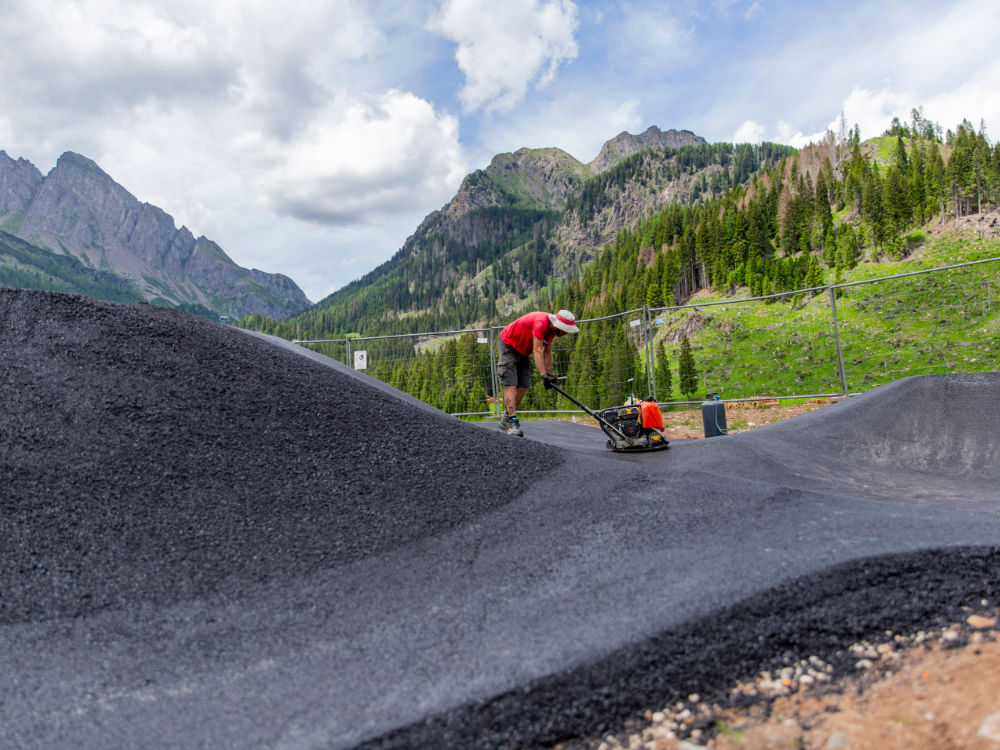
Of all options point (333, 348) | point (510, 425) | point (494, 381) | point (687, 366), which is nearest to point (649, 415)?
point (510, 425)

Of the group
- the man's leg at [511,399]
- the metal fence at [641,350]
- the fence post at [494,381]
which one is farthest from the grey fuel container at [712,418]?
the fence post at [494,381]

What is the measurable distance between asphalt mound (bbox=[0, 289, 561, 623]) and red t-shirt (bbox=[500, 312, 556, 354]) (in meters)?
2.09

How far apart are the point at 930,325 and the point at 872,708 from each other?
12.4m

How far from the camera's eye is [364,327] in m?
146

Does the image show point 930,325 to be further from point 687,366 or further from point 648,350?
point 687,366

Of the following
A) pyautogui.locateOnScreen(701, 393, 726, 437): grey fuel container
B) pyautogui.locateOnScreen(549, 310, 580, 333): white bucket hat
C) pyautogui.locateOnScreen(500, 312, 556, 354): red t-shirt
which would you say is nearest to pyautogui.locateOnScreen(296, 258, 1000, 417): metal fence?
pyautogui.locateOnScreen(701, 393, 726, 437): grey fuel container

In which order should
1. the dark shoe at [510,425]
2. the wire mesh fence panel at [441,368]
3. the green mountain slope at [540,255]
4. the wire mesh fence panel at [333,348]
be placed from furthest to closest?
the green mountain slope at [540,255] < the wire mesh fence panel at [333,348] < the wire mesh fence panel at [441,368] < the dark shoe at [510,425]

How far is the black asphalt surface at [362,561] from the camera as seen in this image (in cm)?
193

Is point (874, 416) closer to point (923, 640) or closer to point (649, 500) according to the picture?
point (649, 500)

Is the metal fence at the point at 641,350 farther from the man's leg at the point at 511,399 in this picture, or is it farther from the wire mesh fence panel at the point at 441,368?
the man's leg at the point at 511,399

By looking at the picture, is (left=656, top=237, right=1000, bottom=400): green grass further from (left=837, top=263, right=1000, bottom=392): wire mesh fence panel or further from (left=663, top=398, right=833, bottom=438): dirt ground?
(left=663, top=398, right=833, bottom=438): dirt ground

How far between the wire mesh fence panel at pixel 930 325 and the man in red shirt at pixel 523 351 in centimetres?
705

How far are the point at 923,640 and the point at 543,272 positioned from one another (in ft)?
509

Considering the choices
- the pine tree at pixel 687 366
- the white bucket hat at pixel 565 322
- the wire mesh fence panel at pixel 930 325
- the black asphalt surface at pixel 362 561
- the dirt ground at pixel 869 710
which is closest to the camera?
the dirt ground at pixel 869 710
